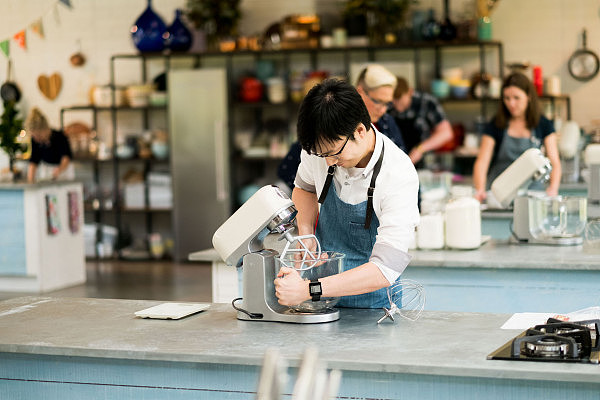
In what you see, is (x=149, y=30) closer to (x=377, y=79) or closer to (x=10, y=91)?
(x=10, y=91)

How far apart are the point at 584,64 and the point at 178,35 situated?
164 inches

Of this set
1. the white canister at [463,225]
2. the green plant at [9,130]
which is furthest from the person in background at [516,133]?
the green plant at [9,130]

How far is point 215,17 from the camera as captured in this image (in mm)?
9117

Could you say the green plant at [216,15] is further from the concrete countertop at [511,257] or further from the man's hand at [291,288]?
the man's hand at [291,288]

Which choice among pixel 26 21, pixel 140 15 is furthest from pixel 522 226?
pixel 140 15

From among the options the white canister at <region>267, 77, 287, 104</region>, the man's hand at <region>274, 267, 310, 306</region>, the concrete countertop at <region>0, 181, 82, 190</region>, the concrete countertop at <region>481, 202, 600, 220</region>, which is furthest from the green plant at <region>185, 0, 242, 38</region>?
the man's hand at <region>274, 267, 310, 306</region>

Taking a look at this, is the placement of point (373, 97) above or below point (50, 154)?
above

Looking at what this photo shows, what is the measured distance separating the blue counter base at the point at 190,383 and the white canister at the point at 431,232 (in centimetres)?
194

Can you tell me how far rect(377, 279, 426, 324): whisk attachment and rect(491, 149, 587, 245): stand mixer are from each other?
59.0 inches

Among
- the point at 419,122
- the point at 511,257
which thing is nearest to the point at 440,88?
the point at 419,122

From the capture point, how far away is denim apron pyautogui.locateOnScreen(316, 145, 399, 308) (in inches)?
110

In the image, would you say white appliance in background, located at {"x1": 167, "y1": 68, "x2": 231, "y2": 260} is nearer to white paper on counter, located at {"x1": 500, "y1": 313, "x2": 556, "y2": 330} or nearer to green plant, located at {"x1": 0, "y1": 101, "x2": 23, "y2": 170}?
green plant, located at {"x1": 0, "y1": 101, "x2": 23, "y2": 170}

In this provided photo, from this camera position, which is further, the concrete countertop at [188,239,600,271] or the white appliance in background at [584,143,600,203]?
the white appliance in background at [584,143,600,203]

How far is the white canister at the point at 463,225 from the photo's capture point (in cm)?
416
